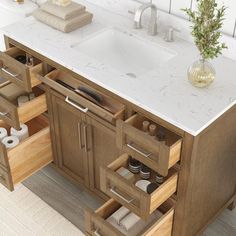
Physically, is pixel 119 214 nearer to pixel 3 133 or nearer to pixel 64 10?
pixel 3 133

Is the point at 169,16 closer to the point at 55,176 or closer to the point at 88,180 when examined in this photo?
the point at 88,180

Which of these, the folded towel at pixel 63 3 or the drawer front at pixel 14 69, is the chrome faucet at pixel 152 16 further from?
the drawer front at pixel 14 69

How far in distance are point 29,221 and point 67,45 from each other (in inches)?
39.8

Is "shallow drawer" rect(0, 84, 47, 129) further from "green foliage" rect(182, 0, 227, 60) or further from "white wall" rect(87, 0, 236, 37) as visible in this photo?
"green foliage" rect(182, 0, 227, 60)

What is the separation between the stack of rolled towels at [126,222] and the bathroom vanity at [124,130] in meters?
0.04

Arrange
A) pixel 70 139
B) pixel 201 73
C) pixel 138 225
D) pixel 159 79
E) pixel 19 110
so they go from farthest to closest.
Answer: pixel 70 139 < pixel 19 110 < pixel 138 225 < pixel 159 79 < pixel 201 73

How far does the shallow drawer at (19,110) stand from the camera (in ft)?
7.84

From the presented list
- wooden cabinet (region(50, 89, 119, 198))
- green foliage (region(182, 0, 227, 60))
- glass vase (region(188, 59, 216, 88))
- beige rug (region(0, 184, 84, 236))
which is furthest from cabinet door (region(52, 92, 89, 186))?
green foliage (region(182, 0, 227, 60))

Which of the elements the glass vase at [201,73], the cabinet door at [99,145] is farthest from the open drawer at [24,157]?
the glass vase at [201,73]

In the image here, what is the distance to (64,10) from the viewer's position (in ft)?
8.24

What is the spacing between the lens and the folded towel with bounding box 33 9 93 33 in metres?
2.49

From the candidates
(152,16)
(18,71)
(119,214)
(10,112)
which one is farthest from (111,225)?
(152,16)

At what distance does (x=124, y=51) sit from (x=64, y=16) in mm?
377

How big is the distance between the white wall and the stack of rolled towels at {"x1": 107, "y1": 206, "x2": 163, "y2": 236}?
988mm
